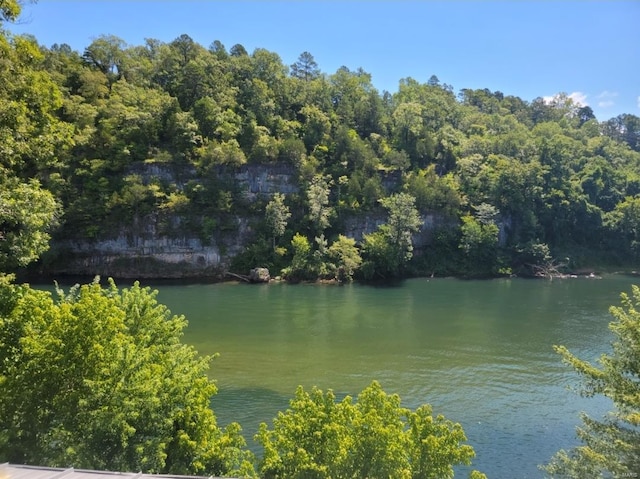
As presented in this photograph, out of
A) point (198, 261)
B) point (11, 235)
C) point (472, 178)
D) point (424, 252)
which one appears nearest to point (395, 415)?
point (11, 235)

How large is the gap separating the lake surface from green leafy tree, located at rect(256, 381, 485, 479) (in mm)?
7678

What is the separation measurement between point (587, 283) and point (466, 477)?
201 ft

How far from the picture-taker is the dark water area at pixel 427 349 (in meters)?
22.0

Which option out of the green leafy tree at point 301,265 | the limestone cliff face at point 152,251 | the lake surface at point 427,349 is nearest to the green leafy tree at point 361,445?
the lake surface at point 427,349

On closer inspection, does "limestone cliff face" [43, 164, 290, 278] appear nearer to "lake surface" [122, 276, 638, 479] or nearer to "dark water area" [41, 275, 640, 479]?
"dark water area" [41, 275, 640, 479]

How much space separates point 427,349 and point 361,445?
2403cm

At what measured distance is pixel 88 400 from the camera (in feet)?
37.4

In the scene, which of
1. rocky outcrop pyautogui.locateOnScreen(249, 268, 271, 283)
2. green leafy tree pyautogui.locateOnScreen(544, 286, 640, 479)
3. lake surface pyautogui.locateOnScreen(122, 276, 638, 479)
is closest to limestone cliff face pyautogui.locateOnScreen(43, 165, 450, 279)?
rocky outcrop pyautogui.locateOnScreen(249, 268, 271, 283)

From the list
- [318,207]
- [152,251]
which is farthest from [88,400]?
[318,207]

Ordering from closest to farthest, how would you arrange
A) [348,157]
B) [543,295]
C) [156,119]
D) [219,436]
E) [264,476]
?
[264,476] < [219,436] < [543,295] < [156,119] < [348,157]

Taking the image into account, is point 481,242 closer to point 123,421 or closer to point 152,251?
point 152,251

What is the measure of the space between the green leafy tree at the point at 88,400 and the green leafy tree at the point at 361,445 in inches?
57.1

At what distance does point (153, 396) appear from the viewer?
11883 mm

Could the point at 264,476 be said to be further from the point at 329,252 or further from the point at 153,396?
the point at 329,252
